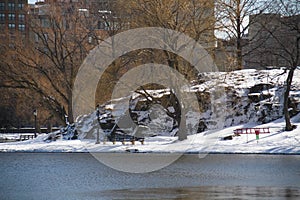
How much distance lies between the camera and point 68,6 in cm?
5981

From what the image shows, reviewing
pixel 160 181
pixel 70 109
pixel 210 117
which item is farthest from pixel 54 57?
pixel 160 181

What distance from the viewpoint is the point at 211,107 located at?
1916 inches

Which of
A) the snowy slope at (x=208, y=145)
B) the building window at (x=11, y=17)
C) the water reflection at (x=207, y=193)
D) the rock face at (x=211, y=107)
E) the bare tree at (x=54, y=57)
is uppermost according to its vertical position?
the building window at (x=11, y=17)

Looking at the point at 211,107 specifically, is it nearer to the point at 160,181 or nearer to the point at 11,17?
the point at 160,181

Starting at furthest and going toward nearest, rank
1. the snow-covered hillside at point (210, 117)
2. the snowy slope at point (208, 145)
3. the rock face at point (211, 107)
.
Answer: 1. the rock face at point (211, 107)
2. the snow-covered hillside at point (210, 117)
3. the snowy slope at point (208, 145)

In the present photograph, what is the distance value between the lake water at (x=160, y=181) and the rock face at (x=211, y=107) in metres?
16.3

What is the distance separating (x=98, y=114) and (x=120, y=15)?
294 inches

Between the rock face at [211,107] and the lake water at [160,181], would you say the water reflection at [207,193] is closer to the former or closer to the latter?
the lake water at [160,181]

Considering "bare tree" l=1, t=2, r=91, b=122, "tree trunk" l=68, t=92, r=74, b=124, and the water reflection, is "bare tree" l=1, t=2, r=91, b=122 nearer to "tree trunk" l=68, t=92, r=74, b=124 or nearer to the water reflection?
"tree trunk" l=68, t=92, r=74, b=124

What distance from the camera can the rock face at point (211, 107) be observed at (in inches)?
1855

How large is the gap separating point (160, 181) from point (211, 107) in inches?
1080

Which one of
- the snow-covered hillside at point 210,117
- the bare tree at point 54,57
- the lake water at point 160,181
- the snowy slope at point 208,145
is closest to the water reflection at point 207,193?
the lake water at point 160,181

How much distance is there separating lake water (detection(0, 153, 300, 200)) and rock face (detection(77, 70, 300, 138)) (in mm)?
16276

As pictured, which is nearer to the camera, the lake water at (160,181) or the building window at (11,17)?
the lake water at (160,181)
